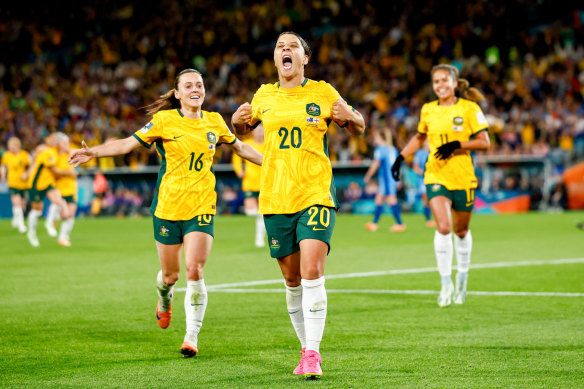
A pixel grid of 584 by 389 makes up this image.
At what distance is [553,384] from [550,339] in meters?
1.79

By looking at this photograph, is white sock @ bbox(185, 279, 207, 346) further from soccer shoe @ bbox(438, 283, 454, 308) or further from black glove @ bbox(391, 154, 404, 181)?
black glove @ bbox(391, 154, 404, 181)

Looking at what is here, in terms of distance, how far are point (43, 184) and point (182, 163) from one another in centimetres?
1396

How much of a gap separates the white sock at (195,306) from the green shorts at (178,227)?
46cm

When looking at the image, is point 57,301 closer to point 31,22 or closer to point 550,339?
point 550,339

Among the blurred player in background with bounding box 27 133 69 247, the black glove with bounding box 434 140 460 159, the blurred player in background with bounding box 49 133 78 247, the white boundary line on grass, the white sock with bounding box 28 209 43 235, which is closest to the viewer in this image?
the black glove with bounding box 434 140 460 159

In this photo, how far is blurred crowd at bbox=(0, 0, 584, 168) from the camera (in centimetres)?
3078

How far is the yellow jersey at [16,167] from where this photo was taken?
23.8 m

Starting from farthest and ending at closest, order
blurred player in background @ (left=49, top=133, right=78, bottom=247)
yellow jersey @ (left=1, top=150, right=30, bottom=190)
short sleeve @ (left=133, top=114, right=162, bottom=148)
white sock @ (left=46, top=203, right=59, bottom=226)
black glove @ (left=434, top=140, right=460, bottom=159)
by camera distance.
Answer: yellow jersey @ (left=1, top=150, right=30, bottom=190) < white sock @ (left=46, top=203, right=59, bottom=226) < blurred player in background @ (left=49, top=133, right=78, bottom=247) < black glove @ (left=434, top=140, right=460, bottom=159) < short sleeve @ (left=133, top=114, right=162, bottom=148)

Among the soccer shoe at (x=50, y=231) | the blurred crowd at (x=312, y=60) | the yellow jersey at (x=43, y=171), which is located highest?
the blurred crowd at (x=312, y=60)

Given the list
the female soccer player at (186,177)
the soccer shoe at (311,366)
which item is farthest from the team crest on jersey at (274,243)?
the female soccer player at (186,177)

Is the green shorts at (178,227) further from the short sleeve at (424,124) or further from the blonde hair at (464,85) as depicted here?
the blonde hair at (464,85)

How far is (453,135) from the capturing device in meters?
9.91

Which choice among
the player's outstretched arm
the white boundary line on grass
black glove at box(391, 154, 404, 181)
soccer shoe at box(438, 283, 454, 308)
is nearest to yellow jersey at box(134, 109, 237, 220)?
the player's outstretched arm

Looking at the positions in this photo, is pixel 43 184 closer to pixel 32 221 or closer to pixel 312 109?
pixel 32 221
